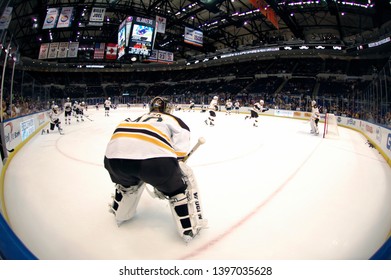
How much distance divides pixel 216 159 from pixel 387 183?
10.1 ft

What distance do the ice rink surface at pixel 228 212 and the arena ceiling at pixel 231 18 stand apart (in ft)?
32.4

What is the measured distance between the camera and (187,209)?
190 cm

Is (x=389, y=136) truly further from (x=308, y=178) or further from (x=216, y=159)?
(x=216, y=159)

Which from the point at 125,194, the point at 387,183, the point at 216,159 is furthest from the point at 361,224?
the point at 216,159

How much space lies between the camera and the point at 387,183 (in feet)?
11.8

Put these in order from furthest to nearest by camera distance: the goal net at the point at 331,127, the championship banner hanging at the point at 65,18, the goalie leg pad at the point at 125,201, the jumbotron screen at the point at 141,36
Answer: the jumbotron screen at the point at 141,36 < the championship banner hanging at the point at 65,18 < the goal net at the point at 331,127 < the goalie leg pad at the point at 125,201

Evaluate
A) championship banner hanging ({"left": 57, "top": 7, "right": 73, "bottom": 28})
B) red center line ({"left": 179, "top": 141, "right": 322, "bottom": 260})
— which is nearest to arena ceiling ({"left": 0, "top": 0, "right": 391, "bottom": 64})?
championship banner hanging ({"left": 57, "top": 7, "right": 73, "bottom": 28})

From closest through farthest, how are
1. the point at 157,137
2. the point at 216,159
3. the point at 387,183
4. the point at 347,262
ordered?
the point at 347,262, the point at 157,137, the point at 387,183, the point at 216,159

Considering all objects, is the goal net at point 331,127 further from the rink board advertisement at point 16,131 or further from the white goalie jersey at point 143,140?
the rink board advertisement at point 16,131

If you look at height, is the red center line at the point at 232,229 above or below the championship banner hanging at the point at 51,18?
below

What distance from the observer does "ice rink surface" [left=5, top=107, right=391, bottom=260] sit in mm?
1877

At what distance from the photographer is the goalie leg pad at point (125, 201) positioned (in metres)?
2.03

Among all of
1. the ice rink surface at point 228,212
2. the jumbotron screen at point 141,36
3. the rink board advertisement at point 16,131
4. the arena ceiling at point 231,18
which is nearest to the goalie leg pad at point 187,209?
the ice rink surface at point 228,212

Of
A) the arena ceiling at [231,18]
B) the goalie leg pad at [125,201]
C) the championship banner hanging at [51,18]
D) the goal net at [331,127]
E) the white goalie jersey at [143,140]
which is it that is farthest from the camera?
the arena ceiling at [231,18]
